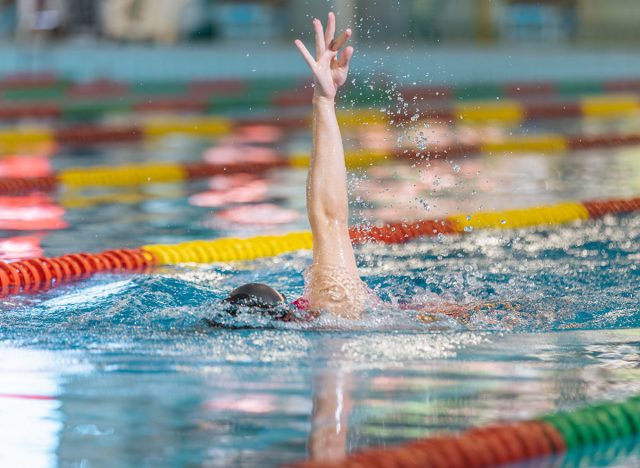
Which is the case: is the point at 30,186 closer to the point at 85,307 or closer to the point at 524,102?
the point at 85,307

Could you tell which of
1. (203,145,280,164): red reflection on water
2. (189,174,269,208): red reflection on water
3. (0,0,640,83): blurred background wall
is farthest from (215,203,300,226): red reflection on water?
(0,0,640,83): blurred background wall

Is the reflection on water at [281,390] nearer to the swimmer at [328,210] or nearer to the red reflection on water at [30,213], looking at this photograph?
the swimmer at [328,210]

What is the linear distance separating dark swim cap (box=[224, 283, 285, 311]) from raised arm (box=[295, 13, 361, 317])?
15 cm

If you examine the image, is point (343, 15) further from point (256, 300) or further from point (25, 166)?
point (256, 300)

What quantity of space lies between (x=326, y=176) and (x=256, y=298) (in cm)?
42

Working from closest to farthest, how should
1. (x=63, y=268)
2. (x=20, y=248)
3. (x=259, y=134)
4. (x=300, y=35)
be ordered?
1. (x=63, y=268)
2. (x=20, y=248)
3. (x=259, y=134)
4. (x=300, y=35)

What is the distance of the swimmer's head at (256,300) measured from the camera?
10.6ft

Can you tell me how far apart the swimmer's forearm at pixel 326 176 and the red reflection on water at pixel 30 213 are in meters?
2.13

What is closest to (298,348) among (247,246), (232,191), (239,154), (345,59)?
(345,59)

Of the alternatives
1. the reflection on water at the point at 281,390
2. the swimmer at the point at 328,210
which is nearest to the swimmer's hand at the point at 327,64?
the swimmer at the point at 328,210

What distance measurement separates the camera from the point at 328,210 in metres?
3.39

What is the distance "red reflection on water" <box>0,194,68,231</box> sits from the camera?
5.26 meters

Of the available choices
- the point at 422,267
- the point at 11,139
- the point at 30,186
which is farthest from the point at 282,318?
the point at 11,139

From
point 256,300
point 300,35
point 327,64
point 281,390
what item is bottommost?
point 281,390
